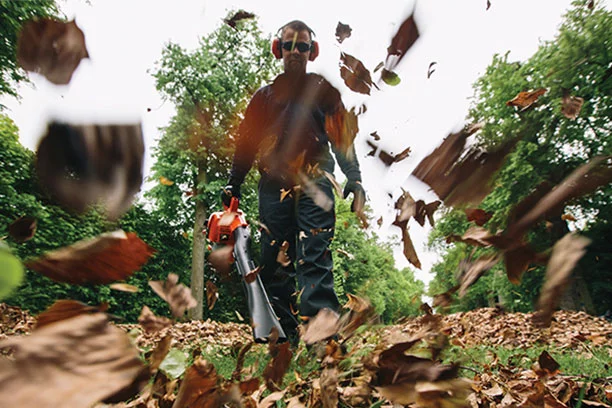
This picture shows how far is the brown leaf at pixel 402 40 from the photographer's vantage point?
38.2 inches

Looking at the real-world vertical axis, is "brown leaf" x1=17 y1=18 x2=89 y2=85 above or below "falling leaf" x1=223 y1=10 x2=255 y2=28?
below

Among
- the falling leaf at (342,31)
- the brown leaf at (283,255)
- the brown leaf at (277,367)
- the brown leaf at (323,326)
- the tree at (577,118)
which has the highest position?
the tree at (577,118)

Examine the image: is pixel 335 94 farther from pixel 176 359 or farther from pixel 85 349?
pixel 85 349

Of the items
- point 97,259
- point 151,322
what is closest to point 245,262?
point 151,322

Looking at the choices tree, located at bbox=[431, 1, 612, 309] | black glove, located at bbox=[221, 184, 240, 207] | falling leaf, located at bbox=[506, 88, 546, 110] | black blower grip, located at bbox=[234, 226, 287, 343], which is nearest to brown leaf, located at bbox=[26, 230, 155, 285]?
falling leaf, located at bbox=[506, 88, 546, 110]

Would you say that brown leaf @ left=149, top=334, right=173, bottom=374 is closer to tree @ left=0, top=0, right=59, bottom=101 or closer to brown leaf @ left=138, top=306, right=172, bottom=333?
brown leaf @ left=138, top=306, right=172, bottom=333

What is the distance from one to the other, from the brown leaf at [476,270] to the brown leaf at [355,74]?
60cm

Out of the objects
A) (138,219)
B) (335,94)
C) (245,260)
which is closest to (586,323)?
(245,260)

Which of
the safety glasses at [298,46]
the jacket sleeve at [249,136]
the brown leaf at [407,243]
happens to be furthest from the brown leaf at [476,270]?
the safety glasses at [298,46]

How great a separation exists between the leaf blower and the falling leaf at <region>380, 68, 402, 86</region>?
3.80 ft

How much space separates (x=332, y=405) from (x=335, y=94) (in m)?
0.95

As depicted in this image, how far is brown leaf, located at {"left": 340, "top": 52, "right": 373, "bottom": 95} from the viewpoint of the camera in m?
1.09

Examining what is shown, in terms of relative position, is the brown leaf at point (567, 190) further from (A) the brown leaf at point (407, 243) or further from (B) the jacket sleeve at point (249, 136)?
(B) the jacket sleeve at point (249, 136)

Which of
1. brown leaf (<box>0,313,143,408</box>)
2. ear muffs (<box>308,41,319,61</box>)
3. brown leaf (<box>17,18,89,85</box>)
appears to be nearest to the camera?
brown leaf (<box>0,313,143,408</box>)
